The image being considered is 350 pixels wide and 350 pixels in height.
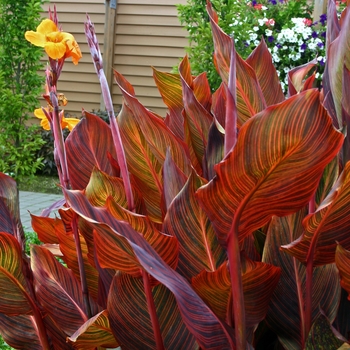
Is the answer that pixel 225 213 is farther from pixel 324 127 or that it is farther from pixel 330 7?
pixel 330 7

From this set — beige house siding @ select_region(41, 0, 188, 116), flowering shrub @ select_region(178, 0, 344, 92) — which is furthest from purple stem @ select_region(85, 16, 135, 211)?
beige house siding @ select_region(41, 0, 188, 116)

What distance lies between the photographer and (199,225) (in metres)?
0.79

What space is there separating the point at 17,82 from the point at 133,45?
3.23m

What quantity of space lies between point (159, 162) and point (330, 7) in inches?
16.6

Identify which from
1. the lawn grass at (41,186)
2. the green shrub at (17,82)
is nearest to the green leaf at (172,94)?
the green shrub at (17,82)

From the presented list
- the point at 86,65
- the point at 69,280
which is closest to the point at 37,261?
the point at 69,280

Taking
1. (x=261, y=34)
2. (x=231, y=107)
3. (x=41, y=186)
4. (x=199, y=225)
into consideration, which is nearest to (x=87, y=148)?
(x=199, y=225)

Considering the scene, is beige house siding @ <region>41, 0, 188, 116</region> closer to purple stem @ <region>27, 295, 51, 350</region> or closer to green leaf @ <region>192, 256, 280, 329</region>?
purple stem @ <region>27, 295, 51, 350</region>

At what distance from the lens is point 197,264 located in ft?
2.68

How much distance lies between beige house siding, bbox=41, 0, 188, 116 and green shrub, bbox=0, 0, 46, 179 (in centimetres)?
295

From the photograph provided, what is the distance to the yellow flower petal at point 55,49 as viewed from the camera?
86 cm

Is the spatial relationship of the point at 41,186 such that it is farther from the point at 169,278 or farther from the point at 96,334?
the point at 169,278

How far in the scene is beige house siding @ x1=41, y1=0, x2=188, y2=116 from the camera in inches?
345

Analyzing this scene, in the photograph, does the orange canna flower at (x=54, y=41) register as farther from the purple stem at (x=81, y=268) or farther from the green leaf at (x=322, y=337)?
the green leaf at (x=322, y=337)
